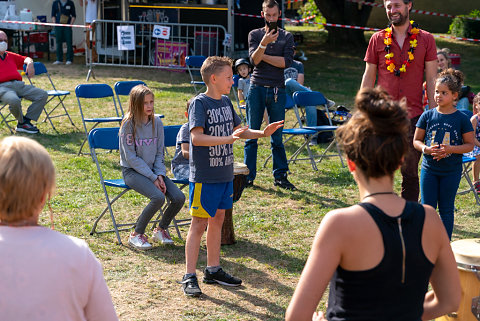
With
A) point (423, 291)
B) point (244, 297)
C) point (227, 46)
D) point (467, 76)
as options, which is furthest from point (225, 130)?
point (467, 76)

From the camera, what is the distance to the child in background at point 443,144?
517cm

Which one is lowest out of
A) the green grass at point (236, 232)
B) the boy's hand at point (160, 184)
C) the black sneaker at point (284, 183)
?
the green grass at point (236, 232)

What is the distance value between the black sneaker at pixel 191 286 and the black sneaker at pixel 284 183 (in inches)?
122

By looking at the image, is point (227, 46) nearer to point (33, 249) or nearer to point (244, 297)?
point (244, 297)

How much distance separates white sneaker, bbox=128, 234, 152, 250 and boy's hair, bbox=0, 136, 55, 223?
12.4ft

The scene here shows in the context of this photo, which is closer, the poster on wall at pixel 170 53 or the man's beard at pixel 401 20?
the man's beard at pixel 401 20

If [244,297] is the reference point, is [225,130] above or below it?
above

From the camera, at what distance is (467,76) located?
17.0 meters

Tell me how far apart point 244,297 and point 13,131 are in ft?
21.1

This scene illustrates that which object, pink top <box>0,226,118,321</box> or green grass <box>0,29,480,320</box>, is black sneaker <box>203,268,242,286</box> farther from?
pink top <box>0,226,118,321</box>

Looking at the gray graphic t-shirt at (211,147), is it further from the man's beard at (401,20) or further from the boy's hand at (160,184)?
the man's beard at (401,20)

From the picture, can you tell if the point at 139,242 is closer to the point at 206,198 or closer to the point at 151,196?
the point at 151,196

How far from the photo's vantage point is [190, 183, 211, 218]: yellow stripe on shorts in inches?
186

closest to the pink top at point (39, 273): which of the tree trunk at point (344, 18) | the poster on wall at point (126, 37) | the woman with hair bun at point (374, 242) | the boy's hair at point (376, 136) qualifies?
the woman with hair bun at point (374, 242)
